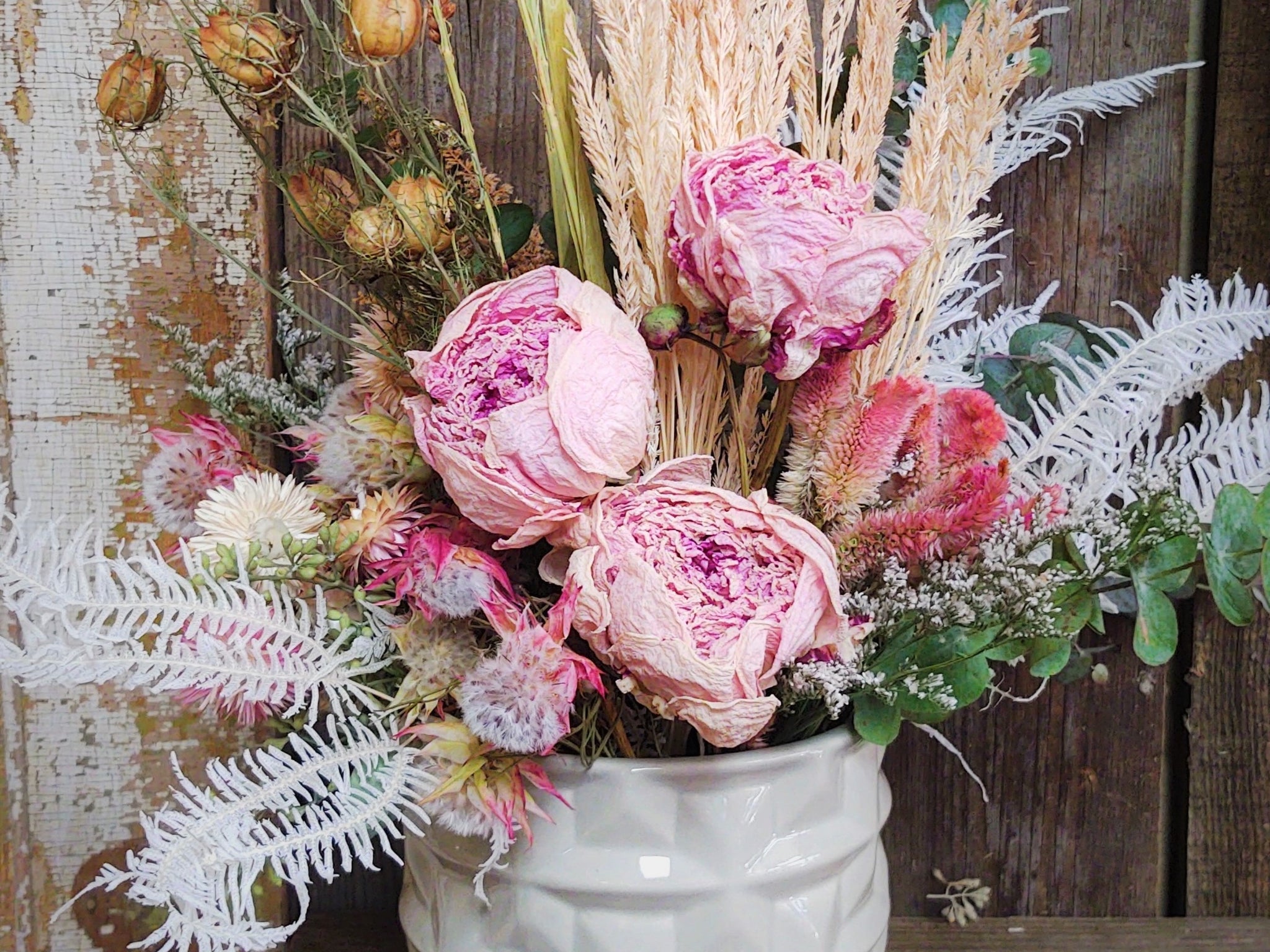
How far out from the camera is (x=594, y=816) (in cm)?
45

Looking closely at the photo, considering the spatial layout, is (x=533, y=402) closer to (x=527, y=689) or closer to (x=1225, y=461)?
(x=527, y=689)

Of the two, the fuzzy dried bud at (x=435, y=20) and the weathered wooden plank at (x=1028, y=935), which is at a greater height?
the fuzzy dried bud at (x=435, y=20)

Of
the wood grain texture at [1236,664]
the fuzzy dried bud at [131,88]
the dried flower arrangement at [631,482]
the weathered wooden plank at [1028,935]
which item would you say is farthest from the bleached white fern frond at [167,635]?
the wood grain texture at [1236,664]

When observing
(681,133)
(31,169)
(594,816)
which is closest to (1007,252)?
(681,133)

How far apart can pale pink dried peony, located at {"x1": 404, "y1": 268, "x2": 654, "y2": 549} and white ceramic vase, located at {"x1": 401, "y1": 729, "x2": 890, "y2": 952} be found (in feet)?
0.41

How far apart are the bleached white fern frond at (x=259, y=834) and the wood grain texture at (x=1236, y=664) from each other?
1.95 feet

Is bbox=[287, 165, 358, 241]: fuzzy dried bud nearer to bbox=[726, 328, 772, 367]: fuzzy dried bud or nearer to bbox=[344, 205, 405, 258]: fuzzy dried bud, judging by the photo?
bbox=[344, 205, 405, 258]: fuzzy dried bud

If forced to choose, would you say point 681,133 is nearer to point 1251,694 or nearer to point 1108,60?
point 1108,60

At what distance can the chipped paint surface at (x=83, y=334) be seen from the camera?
62cm

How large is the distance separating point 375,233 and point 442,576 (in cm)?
18

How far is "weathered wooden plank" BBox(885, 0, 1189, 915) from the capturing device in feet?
2.31

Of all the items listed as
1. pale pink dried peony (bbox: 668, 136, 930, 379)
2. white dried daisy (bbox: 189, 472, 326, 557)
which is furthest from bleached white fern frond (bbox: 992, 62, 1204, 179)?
white dried daisy (bbox: 189, 472, 326, 557)

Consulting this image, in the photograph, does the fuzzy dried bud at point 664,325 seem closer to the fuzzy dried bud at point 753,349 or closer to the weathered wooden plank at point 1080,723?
the fuzzy dried bud at point 753,349

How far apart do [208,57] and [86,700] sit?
1.37ft
